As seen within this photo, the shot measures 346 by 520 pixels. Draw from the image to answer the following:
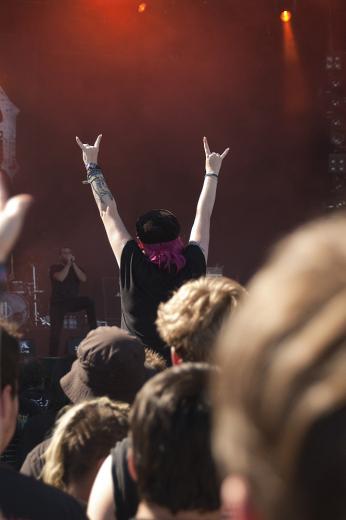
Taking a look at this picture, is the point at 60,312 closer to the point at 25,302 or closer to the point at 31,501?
the point at 25,302

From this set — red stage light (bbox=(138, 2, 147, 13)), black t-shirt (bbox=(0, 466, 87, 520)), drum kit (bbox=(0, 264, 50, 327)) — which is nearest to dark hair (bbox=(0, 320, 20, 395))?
black t-shirt (bbox=(0, 466, 87, 520))

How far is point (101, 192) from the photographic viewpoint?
130 inches

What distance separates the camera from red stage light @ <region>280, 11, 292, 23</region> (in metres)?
12.5

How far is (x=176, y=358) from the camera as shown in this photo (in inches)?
76.7

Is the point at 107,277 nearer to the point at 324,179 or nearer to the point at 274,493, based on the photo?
the point at 324,179

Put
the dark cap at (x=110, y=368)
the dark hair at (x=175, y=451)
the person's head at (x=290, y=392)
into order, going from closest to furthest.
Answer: the person's head at (x=290, y=392), the dark hair at (x=175, y=451), the dark cap at (x=110, y=368)

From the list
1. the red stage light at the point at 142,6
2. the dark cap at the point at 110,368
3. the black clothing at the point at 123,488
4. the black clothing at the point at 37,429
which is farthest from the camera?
the red stage light at the point at 142,6

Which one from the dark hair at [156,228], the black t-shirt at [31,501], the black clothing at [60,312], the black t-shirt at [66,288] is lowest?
the black clothing at [60,312]

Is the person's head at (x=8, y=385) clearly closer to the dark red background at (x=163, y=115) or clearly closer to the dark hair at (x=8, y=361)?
the dark hair at (x=8, y=361)

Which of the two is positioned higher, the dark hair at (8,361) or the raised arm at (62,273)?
the dark hair at (8,361)

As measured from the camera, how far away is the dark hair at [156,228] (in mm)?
3121

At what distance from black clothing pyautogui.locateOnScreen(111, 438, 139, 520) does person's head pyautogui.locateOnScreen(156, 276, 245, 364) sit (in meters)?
0.35

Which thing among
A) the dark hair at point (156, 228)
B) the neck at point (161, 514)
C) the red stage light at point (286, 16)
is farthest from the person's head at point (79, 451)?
the red stage light at point (286, 16)

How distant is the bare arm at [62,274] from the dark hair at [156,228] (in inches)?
312
